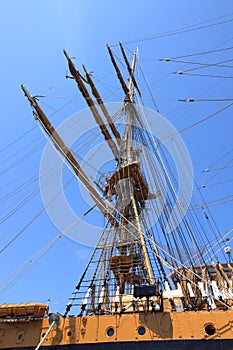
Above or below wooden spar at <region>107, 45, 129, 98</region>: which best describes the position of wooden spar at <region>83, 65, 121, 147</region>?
below

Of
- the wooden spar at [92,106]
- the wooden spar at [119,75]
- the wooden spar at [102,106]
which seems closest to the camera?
the wooden spar at [92,106]

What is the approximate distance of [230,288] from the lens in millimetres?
8477

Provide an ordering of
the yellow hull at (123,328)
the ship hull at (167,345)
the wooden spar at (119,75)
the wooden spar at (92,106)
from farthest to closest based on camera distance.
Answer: the wooden spar at (119,75)
the wooden spar at (92,106)
the yellow hull at (123,328)
the ship hull at (167,345)

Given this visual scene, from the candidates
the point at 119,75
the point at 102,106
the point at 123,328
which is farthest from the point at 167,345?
the point at 119,75

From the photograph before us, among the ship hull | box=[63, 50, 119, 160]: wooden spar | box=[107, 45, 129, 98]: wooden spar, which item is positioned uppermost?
box=[107, 45, 129, 98]: wooden spar

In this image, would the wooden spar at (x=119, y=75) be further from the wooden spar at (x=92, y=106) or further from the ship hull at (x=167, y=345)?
the ship hull at (x=167, y=345)

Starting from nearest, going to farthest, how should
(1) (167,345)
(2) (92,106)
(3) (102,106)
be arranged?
(1) (167,345) < (2) (92,106) < (3) (102,106)

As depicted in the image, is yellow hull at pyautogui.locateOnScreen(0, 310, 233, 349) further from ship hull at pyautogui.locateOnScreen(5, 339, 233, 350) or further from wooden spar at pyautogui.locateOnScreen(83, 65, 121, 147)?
wooden spar at pyautogui.locateOnScreen(83, 65, 121, 147)

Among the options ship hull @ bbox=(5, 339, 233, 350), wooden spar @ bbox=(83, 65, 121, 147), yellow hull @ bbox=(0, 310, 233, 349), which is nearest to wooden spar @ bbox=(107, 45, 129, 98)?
wooden spar @ bbox=(83, 65, 121, 147)

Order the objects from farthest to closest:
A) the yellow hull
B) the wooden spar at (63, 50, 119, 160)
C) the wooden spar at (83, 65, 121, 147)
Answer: the wooden spar at (83, 65, 121, 147) < the wooden spar at (63, 50, 119, 160) < the yellow hull

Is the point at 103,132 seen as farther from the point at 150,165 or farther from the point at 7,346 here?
the point at 7,346

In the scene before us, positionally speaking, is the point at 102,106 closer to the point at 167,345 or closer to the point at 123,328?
the point at 123,328

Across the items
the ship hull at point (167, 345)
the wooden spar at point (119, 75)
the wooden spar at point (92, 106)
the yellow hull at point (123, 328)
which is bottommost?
Result: the ship hull at point (167, 345)

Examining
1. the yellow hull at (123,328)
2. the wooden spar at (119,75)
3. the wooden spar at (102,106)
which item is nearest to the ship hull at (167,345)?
the yellow hull at (123,328)
